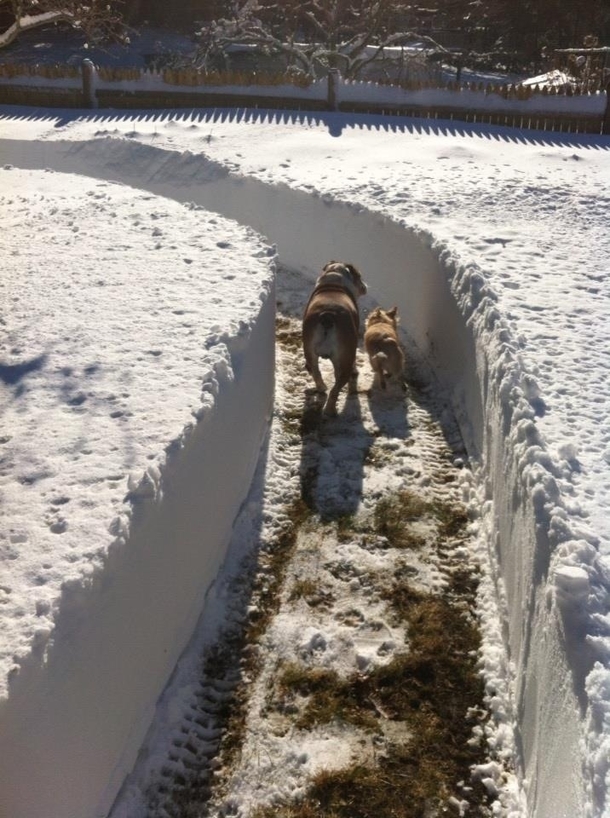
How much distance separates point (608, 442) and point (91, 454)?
3.06m

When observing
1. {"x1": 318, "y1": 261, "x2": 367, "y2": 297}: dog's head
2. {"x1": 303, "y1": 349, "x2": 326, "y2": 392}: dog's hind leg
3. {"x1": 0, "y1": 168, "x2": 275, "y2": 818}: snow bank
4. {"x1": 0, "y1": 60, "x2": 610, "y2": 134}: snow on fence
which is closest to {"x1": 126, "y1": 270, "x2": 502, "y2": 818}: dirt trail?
{"x1": 0, "y1": 168, "x2": 275, "y2": 818}: snow bank

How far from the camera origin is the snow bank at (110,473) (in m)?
3.35

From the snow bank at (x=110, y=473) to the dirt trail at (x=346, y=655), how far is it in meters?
0.36

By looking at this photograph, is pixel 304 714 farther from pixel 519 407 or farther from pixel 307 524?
pixel 519 407

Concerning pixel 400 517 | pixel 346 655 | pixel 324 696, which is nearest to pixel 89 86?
pixel 400 517

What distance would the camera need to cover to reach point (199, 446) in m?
5.10

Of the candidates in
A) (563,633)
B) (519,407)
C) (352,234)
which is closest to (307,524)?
(519,407)

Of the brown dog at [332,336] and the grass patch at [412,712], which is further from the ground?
the brown dog at [332,336]

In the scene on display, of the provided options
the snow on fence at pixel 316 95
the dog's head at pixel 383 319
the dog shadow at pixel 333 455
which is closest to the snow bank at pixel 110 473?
the dog shadow at pixel 333 455

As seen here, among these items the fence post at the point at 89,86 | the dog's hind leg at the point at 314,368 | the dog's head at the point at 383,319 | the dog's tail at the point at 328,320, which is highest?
the fence post at the point at 89,86

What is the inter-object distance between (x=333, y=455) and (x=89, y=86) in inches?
625

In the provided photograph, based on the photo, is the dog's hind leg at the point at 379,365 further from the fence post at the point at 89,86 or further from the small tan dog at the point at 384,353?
the fence post at the point at 89,86

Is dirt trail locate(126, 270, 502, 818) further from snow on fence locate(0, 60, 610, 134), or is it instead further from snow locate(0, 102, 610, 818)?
snow on fence locate(0, 60, 610, 134)

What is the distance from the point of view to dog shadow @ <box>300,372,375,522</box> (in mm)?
6461
